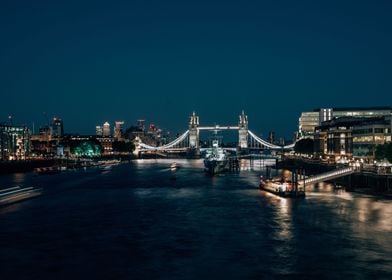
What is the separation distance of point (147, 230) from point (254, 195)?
2043cm

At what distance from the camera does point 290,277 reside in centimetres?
2111

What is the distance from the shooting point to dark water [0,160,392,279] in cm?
2216

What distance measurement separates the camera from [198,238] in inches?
1111

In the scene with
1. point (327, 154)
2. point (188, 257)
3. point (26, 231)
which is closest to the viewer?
point (188, 257)

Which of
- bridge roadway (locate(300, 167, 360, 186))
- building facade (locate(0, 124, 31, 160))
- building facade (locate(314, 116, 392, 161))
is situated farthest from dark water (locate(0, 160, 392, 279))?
building facade (locate(0, 124, 31, 160))

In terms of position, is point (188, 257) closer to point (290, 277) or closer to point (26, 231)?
point (290, 277)

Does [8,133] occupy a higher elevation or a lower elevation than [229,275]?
higher

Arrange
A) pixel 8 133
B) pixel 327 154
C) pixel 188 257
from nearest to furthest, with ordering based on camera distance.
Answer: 1. pixel 188 257
2. pixel 327 154
3. pixel 8 133

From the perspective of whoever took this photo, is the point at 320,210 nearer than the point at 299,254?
No

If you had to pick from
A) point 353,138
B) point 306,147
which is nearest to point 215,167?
point 353,138

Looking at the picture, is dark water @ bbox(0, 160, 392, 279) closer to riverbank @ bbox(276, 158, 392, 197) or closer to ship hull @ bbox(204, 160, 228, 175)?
riverbank @ bbox(276, 158, 392, 197)

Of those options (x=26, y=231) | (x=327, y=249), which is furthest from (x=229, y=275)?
(x=26, y=231)

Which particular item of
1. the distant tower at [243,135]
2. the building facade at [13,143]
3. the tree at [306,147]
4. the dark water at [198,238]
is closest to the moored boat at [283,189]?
the dark water at [198,238]

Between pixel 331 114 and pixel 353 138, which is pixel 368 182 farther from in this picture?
pixel 331 114
